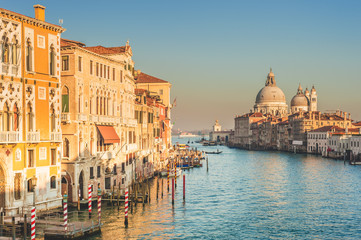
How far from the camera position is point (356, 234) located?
72.3 ft

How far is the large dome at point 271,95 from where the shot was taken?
178000mm

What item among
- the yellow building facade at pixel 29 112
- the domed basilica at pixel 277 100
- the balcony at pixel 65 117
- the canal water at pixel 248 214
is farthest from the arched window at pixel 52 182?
the domed basilica at pixel 277 100

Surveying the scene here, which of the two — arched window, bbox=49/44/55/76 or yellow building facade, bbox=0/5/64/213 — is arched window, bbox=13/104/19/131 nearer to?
yellow building facade, bbox=0/5/64/213

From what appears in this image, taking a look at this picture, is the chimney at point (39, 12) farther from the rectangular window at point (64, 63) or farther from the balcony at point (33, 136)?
the balcony at point (33, 136)

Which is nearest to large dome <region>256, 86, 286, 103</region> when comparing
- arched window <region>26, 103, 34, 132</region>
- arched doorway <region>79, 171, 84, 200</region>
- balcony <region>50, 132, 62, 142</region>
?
arched doorway <region>79, 171, 84, 200</region>

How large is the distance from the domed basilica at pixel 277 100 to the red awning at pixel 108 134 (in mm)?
144695

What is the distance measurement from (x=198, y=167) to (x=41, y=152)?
40.5 meters

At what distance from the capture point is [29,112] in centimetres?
2048

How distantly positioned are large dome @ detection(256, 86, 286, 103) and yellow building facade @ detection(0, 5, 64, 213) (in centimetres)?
16061

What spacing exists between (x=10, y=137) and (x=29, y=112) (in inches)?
65.6

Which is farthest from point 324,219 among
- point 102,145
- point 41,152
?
point 41,152

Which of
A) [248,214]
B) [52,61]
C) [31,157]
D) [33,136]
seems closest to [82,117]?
[52,61]

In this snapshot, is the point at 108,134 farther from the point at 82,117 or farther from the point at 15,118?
the point at 15,118

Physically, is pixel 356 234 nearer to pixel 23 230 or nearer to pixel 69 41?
pixel 23 230
